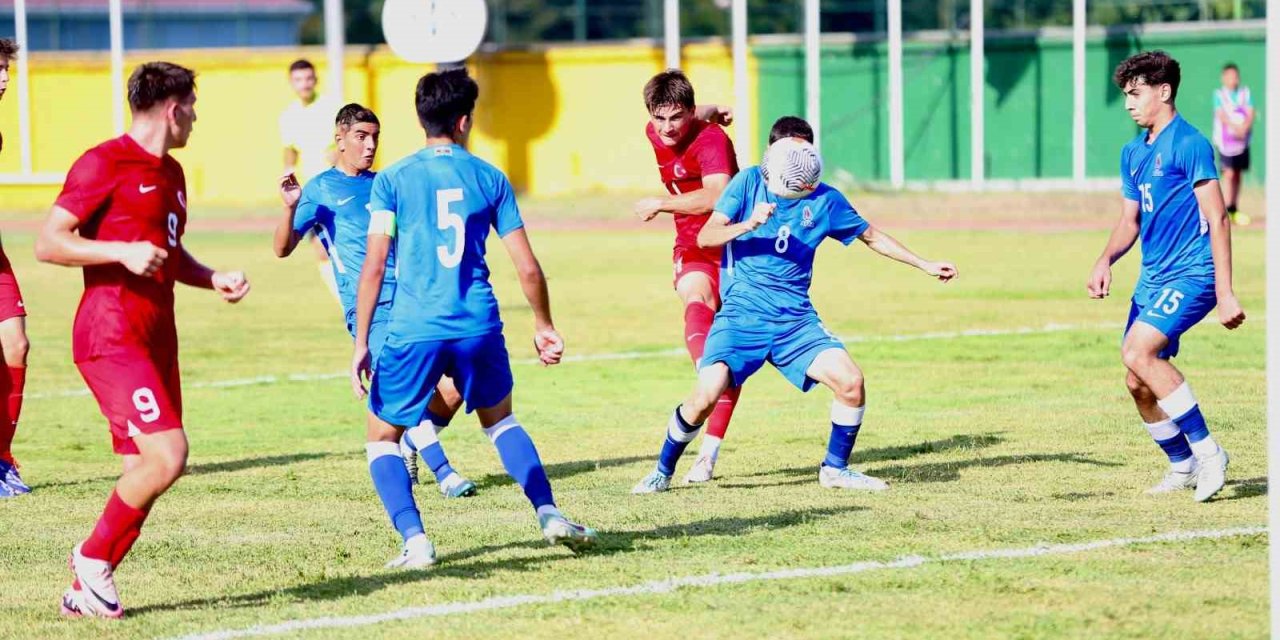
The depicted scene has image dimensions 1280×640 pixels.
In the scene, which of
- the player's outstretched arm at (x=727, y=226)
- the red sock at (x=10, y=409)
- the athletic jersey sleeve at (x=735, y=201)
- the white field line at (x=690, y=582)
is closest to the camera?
the white field line at (x=690, y=582)

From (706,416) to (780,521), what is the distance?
3.09 ft

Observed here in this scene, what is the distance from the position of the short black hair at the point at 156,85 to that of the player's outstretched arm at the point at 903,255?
11.7 feet

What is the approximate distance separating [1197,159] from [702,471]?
9.64 ft

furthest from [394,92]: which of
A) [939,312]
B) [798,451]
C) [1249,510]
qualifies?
[1249,510]

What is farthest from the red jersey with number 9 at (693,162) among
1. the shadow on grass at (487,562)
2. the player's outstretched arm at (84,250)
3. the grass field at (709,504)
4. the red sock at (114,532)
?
the red sock at (114,532)

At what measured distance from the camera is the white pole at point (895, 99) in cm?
3509

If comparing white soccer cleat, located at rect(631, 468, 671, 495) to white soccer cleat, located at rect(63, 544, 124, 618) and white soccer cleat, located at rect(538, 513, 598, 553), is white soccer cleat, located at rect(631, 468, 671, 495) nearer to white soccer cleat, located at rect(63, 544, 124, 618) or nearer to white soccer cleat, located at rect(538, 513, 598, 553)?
white soccer cleat, located at rect(538, 513, 598, 553)

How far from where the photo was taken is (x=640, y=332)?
17.9m

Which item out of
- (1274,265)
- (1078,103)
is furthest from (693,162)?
(1078,103)

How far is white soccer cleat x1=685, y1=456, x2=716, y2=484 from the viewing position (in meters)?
10.0

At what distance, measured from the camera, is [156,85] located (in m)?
6.95

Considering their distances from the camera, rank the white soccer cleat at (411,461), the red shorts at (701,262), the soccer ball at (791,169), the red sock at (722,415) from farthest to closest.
→ the red shorts at (701,262)
the white soccer cleat at (411,461)
the red sock at (722,415)
the soccer ball at (791,169)

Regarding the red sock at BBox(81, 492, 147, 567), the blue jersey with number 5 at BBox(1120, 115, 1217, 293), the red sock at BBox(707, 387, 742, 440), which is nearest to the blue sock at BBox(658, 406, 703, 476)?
the red sock at BBox(707, 387, 742, 440)

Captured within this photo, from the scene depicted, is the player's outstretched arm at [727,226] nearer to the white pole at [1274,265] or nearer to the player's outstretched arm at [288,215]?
the player's outstretched arm at [288,215]
